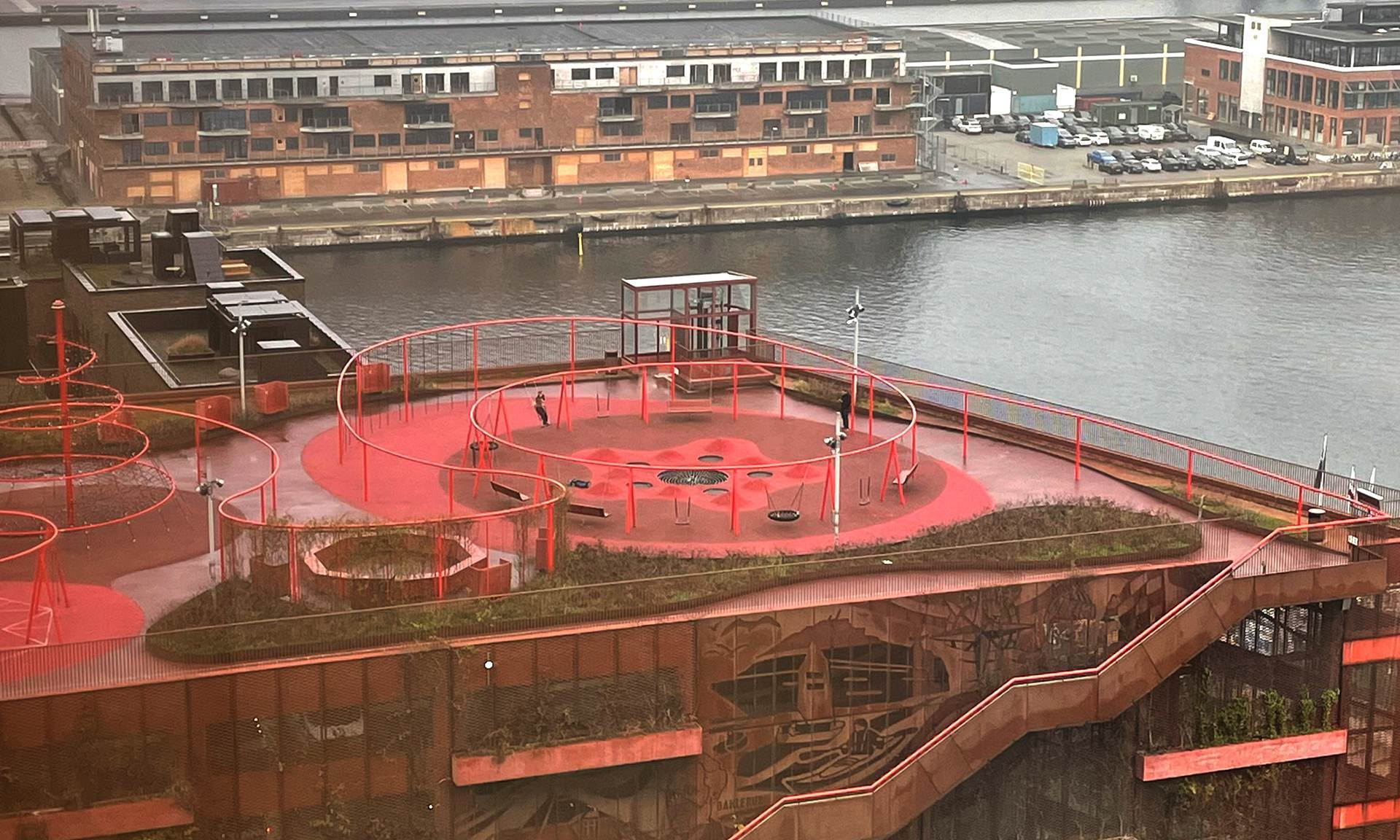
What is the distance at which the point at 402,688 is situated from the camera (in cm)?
2545

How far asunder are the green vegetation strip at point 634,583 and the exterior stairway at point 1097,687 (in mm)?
1070

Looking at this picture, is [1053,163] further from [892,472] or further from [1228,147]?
[892,472]

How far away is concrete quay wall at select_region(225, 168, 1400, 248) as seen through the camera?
8144cm

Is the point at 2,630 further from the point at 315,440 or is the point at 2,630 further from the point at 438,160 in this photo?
the point at 438,160

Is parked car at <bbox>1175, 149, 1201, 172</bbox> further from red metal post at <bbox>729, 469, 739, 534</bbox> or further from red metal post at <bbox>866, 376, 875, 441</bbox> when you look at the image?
red metal post at <bbox>729, 469, 739, 534</bbox>

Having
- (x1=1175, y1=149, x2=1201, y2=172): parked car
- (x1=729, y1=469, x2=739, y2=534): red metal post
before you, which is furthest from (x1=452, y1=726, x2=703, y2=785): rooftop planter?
(x1=1175, y1=149, x2=1201, y2=172): parked car

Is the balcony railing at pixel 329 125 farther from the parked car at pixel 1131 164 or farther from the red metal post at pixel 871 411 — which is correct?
the red metal post at pixel 871 411

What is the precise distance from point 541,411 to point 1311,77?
2919 inches

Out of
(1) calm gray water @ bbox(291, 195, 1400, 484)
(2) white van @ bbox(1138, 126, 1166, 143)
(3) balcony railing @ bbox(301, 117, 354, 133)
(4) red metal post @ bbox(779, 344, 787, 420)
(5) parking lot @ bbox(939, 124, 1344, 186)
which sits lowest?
(1) calm gray water @ bbox(291, 195, 1400, 484)

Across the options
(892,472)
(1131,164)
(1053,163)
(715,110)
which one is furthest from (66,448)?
(1053,163)

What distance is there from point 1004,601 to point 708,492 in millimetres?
5438

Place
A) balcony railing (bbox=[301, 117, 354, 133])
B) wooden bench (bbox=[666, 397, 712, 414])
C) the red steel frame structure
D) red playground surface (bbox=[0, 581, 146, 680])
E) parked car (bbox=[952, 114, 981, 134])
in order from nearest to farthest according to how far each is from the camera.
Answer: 1. red playground surface (bbox=[0, 581, 146, 680])
2. the red steel frame structure
3. wooden bench (bbox=[666, 397, 712, 414])
4. balcony railing (bbox=[301, 117, 354, 133])
5. parked car (bbox=[952, 114, 981, 134])

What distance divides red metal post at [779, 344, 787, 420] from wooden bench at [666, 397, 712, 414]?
45.6 inches

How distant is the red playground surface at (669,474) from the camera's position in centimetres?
3022
